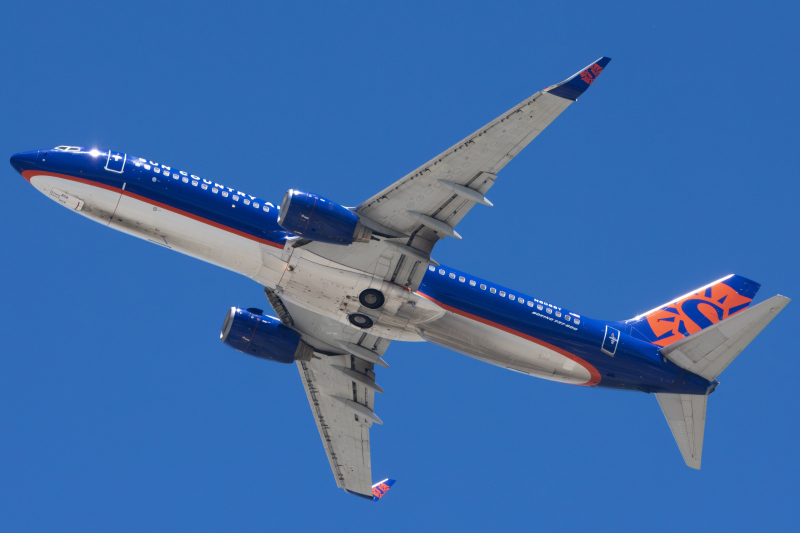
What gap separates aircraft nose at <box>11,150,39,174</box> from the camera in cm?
3766

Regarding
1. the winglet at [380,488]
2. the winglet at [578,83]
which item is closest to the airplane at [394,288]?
the winglet at [578,83]

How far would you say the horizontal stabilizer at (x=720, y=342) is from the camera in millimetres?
40156

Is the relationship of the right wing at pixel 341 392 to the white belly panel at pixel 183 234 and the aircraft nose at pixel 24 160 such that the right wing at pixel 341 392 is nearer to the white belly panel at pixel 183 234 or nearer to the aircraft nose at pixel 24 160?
the white belly panel at pixel 183 234

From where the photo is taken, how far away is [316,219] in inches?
1432

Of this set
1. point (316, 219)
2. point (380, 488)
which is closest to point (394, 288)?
point (316, 219)

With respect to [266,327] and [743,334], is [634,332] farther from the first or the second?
[266,327]

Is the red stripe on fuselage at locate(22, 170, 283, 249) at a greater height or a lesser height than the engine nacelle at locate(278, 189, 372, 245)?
lesser

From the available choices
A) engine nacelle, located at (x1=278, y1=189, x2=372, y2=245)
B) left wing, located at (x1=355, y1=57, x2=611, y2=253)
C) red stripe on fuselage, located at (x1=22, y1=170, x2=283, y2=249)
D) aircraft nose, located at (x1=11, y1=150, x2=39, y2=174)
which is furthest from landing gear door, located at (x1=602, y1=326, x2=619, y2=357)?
aircraft nose, located at (x1=11, y1=150, x2=39, y2=174)

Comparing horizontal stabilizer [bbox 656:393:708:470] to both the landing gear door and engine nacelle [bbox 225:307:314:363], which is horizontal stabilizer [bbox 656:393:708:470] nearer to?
the landing gear door

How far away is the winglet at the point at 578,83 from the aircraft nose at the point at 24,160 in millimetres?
23436

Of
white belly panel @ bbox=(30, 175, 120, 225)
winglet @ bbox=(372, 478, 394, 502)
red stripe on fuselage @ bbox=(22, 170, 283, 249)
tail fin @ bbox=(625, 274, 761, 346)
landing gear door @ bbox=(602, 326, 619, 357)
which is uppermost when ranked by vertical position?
tail fin @ bbox=(625, 274, 761, 346)

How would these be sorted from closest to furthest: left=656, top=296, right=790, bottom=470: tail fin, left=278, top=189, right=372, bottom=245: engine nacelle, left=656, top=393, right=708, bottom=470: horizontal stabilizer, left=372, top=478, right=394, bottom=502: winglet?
1. left=278, top=189, right=372, bottom=245: engine nacelle
2. left=656, top=296, right=790, bottom=470: tail fin
3. left=656, top=393, right=708, bottom=470: horizontal stabilizer
4. left=372, top=478, right=394, bottom=502: winglet

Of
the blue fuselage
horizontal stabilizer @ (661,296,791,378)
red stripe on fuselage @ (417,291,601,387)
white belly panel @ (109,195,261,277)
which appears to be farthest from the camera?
red stripe on fuselage @ (417,291,601,387)

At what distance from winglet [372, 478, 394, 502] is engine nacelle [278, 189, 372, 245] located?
64.1 ft
